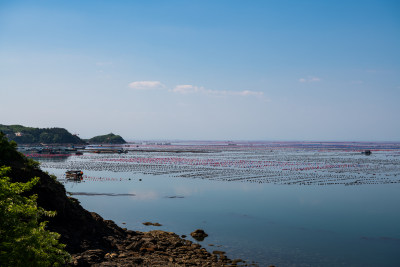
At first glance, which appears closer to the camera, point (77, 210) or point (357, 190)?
point (77, 210)

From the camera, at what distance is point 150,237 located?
2512 centimetres

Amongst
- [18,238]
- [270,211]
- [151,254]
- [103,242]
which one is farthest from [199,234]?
[18,238]

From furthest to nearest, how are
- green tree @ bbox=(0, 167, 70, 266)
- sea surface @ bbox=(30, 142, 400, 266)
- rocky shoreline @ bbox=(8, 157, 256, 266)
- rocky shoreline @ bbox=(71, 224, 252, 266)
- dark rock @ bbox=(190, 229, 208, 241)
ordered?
1. dark rock @ bbox=(190, 229, 208, 241)
2. sea surface @ bbox=(30, 142, 400, 266)
3. rocky shoreline @ bbox=(8, 157, 256, 266)
4. rocky shoreline @ bbox=(71, 224, 252, 266)
5. green tree @ bbox=(0, 167, 70, 266)

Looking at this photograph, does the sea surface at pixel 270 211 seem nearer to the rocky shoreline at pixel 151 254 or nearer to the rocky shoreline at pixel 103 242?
the rocky shoreline at pixel 151 254

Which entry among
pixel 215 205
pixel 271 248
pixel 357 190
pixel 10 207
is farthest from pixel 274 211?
pixel 10 207

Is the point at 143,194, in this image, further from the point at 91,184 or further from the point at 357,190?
the point at 357,190

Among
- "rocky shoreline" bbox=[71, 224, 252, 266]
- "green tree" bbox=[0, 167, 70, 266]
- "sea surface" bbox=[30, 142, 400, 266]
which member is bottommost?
"sea surface" bbox=[30, 142, 400, 266]

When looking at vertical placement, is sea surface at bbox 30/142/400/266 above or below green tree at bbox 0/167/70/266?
below

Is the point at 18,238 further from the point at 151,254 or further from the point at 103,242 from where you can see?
the point at 103,242

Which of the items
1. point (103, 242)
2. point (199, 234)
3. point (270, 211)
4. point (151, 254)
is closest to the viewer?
point (151, 254)

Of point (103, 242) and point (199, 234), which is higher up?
point (103, 242)

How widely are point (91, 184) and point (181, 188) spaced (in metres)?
17.1

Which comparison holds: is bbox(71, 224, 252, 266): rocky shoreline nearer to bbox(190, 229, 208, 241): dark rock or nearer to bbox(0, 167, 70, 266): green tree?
bbox(190, 229, 208, 241): dark rock

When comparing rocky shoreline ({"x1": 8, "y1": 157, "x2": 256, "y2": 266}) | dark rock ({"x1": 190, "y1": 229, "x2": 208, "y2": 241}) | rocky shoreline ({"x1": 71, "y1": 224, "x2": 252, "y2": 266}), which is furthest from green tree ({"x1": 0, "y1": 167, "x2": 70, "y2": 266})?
dark rock ({"x1": 190, "y1": 229, "x2": 208, "y2": 241})
